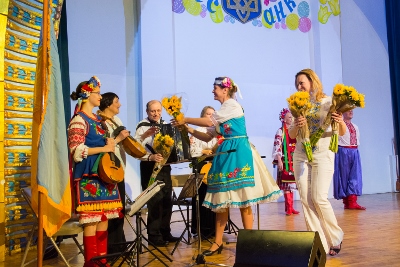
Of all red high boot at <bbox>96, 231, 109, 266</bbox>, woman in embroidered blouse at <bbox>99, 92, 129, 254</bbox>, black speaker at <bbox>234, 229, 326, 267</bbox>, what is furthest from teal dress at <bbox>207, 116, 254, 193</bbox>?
black speaker at <bbox>234, 229, 326, 267</bbox>

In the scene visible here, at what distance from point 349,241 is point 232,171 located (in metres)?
1.67

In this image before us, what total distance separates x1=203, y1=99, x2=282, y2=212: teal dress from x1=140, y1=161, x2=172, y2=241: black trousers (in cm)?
122

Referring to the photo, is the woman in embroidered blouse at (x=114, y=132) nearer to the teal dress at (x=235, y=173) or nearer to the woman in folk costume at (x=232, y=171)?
the woman in folk costume at (x=232, y=171)

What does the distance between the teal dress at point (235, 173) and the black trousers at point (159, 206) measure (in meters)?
1.22

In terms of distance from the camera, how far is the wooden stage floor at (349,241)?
452 centimetres

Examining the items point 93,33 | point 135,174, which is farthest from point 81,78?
point 135,174

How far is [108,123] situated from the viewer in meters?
4.77

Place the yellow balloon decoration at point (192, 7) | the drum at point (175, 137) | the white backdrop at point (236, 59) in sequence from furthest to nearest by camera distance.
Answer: the yellow balloon decoration at point (192, 7) → the white backdrop at point (236, 59) → the drum at point (175, 137)

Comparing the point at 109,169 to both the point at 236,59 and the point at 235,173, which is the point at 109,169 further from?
the point at 236,59

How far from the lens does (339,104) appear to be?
4.33 meters

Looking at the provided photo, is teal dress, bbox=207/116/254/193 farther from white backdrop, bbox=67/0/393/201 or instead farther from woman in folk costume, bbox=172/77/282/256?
white backdrop, bbox=67/0/393/201

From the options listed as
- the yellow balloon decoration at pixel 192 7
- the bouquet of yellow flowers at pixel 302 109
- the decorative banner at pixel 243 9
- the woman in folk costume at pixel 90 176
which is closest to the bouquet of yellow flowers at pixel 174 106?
the woman in folk costume at pixel 90 176

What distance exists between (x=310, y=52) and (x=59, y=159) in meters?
8.74

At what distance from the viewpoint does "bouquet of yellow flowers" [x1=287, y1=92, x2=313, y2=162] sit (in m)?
4.27
